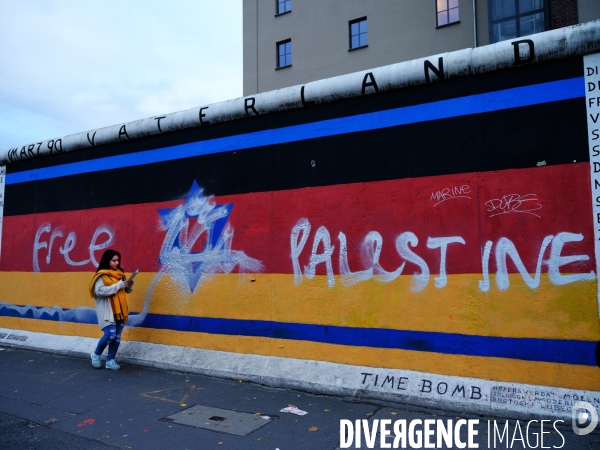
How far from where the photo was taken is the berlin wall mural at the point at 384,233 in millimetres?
5027

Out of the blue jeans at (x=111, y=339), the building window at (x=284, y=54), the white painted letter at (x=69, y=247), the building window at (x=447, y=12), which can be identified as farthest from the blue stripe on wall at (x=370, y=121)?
the building window at (x=284, y=54)

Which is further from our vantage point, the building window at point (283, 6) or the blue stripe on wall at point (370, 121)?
the building window at point (283, 6)

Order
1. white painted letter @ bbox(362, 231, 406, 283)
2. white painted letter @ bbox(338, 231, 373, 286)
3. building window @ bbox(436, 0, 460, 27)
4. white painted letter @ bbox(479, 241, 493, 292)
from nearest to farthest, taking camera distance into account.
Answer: white painted letter @ bbox(479, 241, 493, 292), white painted letter @ bbox(362, 231, 406, 283), white painted letter @ bbox(338, 231, 373, 286), building window @ bbox(436, 0, 460, 27)

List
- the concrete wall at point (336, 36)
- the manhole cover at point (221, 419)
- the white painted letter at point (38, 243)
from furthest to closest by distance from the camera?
the concrete wall at point (336, 36) → the white painted letter at point (38, 243) → the manhole cover at point (221, 419)

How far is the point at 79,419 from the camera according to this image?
16.8ft

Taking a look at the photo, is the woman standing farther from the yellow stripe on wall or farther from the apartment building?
the apartment building

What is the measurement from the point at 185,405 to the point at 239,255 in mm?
2250

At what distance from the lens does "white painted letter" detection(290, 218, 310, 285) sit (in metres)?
6.44

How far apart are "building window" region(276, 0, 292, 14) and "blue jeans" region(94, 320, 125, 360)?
66.5ft

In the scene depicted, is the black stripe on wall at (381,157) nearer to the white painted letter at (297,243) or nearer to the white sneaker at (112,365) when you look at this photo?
the white painted letter at (297,243)

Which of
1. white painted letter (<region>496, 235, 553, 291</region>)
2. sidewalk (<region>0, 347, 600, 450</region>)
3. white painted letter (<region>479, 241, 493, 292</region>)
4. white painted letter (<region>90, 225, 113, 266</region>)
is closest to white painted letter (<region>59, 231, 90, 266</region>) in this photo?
white painted letter (<region>90, 225, 113, 266</region>)

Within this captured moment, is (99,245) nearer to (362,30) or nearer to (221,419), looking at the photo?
(221,419)

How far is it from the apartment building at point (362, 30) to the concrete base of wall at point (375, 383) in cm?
1338

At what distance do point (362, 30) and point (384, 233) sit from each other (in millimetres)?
17810
